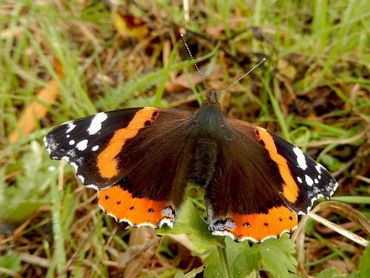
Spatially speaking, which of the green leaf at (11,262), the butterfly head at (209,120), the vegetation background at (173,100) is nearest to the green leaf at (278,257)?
the vegetation background at (173,100)

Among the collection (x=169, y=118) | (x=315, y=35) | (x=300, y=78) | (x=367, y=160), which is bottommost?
(x=367, y=160)

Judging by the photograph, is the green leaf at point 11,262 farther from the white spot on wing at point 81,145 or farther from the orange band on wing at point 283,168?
the orange band on wing at point 283,168

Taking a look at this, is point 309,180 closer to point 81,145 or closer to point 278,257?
point 278,257

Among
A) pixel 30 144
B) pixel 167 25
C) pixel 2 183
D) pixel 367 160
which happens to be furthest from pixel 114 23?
pixel 367 160

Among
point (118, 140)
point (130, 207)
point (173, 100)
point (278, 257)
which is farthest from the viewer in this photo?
point (173, 100)

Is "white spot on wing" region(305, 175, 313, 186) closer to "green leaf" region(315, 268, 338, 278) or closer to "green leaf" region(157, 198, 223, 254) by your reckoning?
"green leaf" region(315, 268, 338, 278)

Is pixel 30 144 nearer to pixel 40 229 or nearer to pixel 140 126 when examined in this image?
pixel 40 229

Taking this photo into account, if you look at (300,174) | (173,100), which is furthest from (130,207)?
(173,100)
